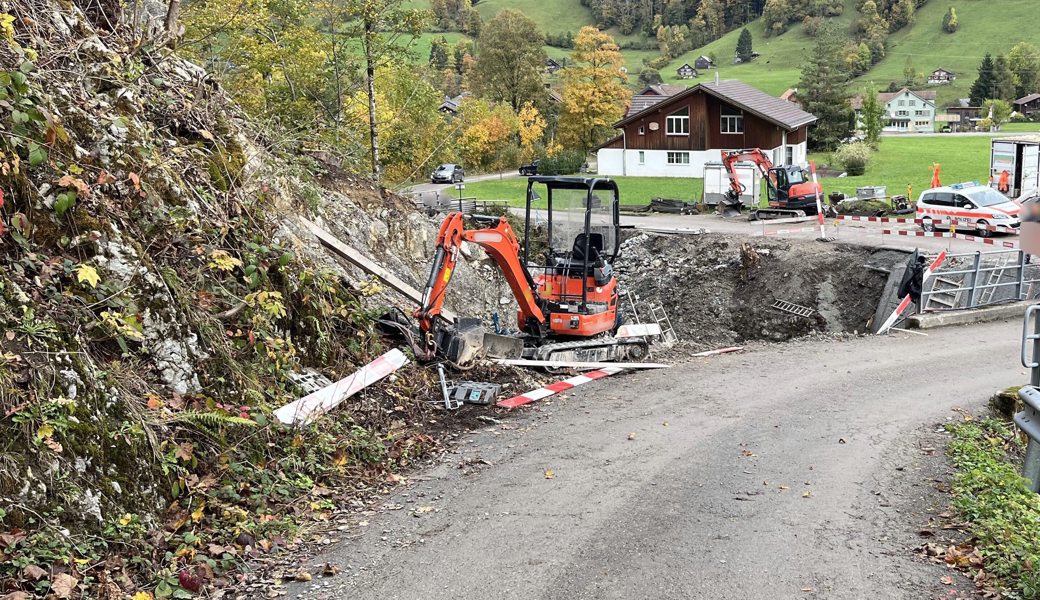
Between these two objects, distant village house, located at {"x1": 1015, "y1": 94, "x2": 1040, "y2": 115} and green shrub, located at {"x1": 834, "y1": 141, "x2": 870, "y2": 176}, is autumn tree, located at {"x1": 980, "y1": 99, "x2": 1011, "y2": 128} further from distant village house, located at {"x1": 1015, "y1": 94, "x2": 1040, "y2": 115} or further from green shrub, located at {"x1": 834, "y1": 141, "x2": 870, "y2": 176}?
green shrub, located at {"x1": 834, "y1": 141, "x2": 870, "y2": 176}

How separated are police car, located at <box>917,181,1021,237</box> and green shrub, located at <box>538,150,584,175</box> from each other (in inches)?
1307

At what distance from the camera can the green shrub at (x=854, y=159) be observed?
54.5 m

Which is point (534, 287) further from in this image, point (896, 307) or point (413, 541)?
point (896, 307)

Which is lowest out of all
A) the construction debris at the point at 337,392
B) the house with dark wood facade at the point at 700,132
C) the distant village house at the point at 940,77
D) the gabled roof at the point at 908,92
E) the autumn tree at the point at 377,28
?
the construction debris at the point at 337,392

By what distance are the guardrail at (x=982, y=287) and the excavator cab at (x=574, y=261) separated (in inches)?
317

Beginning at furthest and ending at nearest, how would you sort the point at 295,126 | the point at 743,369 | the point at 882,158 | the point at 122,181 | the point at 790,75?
the point at 790,75
the point at 882,158
the point at 295,126
the point at 743,369
the point at 122,181

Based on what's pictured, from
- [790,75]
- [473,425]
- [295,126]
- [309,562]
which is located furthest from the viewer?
[790,75]

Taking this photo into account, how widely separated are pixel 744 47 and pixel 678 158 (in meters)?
101

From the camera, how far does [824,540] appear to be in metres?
7.80

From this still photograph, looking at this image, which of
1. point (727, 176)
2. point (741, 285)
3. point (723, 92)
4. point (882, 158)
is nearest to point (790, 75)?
point (882, 158)

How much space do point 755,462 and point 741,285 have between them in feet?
54.1

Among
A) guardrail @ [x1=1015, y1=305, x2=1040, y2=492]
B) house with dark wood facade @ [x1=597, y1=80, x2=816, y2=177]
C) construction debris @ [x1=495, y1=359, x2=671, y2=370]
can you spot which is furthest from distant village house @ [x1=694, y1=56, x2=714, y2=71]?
guardrail @ [x1=1015, y1=305, x2=1040, y2=492]

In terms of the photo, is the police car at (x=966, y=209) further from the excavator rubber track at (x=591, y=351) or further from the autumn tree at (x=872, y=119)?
the autumn tree at (x=872, y=119)

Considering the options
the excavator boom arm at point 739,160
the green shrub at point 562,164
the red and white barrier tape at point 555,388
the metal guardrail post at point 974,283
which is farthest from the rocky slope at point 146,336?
the green shrub at point 562,164
